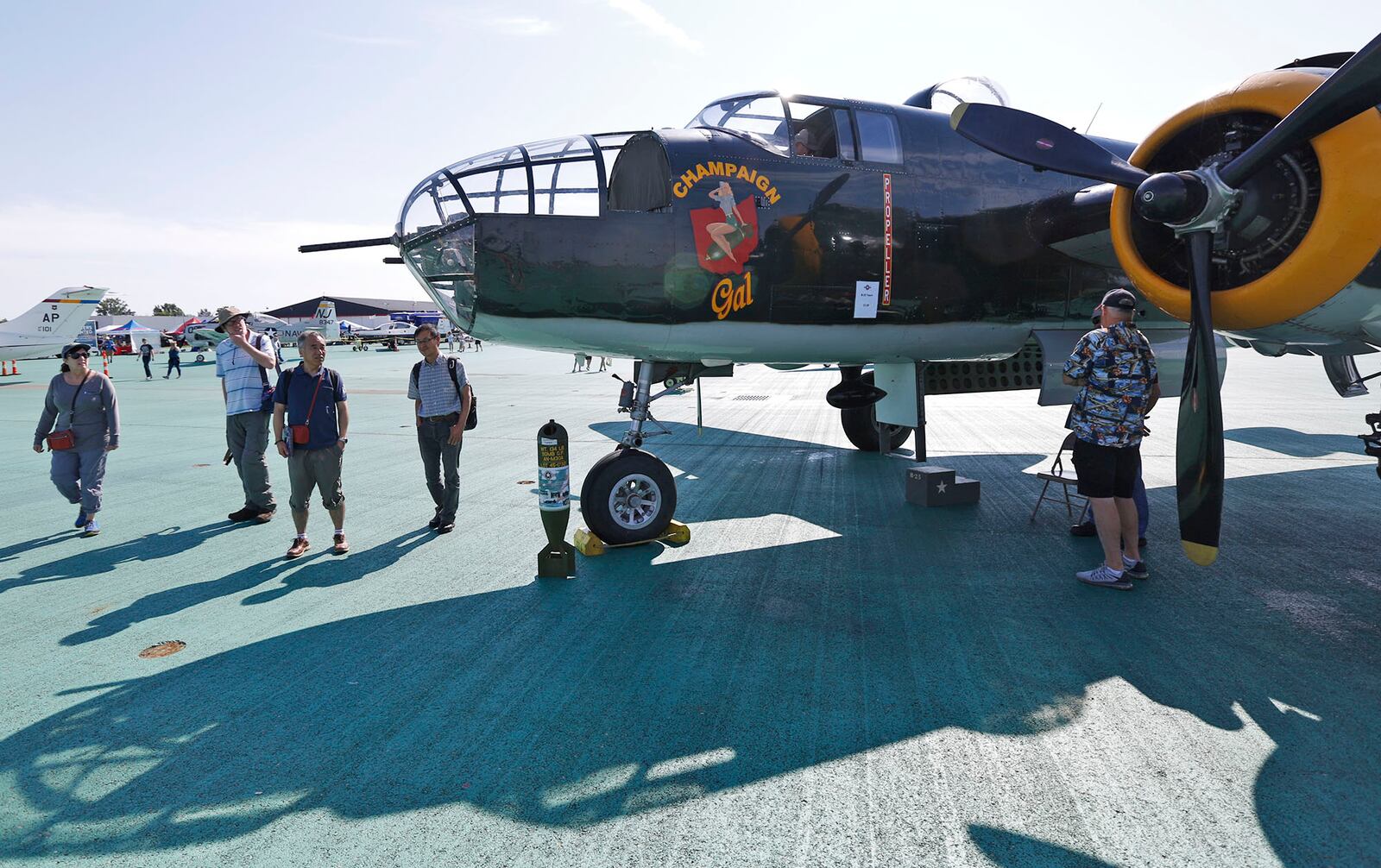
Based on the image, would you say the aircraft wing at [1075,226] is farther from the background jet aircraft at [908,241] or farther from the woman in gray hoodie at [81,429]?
the woman in gray hoodie at [81,429]

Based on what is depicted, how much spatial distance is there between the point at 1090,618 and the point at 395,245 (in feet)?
20.7

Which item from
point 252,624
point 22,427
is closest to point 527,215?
point 252,624

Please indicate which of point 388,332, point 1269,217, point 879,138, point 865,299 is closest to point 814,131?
point 879,138

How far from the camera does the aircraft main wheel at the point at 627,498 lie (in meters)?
6.76

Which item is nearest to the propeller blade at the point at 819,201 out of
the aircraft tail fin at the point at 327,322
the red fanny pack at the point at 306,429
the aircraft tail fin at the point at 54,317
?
the red fanny pack at the point at 306,429

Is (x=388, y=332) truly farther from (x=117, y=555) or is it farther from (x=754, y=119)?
(x=754, y=119)

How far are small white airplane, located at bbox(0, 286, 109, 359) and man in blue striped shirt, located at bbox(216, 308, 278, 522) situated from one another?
3692 cm

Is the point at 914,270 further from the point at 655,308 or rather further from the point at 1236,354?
the point at 1236,354

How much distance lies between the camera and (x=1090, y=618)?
5.23m

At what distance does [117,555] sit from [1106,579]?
335 inches

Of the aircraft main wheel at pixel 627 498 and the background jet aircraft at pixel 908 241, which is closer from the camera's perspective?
the background jet aircraft at pixel 908 241

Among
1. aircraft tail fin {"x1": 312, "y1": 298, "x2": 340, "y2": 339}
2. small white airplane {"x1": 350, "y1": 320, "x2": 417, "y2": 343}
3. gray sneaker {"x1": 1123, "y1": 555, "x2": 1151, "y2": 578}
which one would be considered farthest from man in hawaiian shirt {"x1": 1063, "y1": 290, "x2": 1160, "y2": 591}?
aircraft tail fin {"x1": 312, "y1": 298, "x2": 340, "y2": 339}

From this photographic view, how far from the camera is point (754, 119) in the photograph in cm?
691

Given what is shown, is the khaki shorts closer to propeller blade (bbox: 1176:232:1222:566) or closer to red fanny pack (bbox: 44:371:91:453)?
red fanny pack (bbox: 44:371:91:453)
